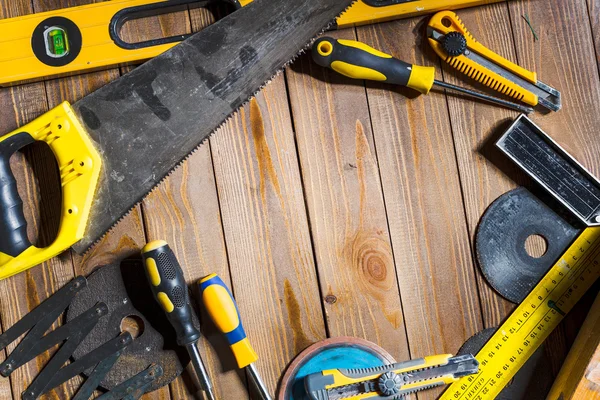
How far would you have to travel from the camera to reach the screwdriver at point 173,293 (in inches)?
54.4

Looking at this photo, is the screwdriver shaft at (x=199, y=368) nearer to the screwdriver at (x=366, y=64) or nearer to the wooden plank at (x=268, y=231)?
the wooden plank at (x=268, y=231)

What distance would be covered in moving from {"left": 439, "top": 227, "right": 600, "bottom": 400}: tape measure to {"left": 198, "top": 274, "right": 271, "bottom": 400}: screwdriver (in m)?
0.42

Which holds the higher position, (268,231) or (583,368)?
(268,231)

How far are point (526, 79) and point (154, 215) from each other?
0.85 m

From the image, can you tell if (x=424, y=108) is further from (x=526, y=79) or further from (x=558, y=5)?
(x=558, y=5)

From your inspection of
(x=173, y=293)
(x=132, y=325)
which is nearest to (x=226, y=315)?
(x=173, y=293)

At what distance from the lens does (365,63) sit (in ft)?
4.63

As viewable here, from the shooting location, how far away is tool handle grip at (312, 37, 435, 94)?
1.41 m

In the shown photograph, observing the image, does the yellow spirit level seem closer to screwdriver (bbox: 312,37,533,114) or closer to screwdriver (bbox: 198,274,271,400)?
screwdriver (bbox: 312,37,533,114)

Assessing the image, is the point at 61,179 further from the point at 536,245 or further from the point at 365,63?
the point at 536,245

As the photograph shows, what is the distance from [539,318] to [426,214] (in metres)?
0.33

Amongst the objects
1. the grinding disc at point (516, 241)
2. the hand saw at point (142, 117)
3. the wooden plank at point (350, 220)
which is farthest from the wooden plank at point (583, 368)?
the hand saw at point (142, 117)

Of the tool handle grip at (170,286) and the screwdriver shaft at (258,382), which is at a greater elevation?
the tool handle grip at (170,286)

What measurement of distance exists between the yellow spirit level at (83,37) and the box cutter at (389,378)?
28.7 inches
